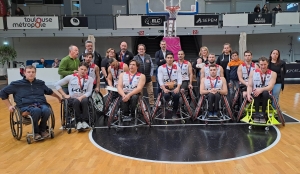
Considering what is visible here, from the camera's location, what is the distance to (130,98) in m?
3.90

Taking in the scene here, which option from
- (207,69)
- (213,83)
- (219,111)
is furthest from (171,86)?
(219,111)

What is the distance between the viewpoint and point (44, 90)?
3.64 m

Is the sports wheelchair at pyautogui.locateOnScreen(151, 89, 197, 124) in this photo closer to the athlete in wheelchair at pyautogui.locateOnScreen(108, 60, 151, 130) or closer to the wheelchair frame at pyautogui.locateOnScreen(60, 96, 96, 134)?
the athlete in wheelchair at pyautogui.locateOnScreen(108, 60, 151, 130)

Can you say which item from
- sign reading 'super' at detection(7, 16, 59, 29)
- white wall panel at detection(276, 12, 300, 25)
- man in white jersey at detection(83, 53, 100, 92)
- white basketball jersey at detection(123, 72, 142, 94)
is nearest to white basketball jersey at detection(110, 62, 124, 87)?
man in white jersey at detection(83, 53, 100, 92)

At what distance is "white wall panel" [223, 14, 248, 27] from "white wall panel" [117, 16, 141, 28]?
12.6 ft

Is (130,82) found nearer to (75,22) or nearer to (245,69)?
(245,69)

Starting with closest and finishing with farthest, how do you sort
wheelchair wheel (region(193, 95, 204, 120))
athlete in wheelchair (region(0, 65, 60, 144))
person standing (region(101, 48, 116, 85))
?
athlete in wheelchair (region(0, 65, 60, 144)), wheelchair wheel (region(193, 95, 204, 120)), person standing (region(101, 48, 116, 85))

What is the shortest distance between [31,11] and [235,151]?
49.5 feet

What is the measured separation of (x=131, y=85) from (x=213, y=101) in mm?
1322

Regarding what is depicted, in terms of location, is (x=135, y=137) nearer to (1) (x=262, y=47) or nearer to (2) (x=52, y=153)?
(2) (x=52, y=153)

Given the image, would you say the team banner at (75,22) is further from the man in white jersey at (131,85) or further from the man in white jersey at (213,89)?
the man in white jersey at (213,89)

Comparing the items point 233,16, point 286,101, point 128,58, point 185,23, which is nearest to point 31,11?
point 185,23

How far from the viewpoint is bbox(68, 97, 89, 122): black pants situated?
378 centimetres

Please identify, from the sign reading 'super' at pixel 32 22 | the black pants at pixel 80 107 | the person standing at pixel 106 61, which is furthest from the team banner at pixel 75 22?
the black pants at pixel 80 107
